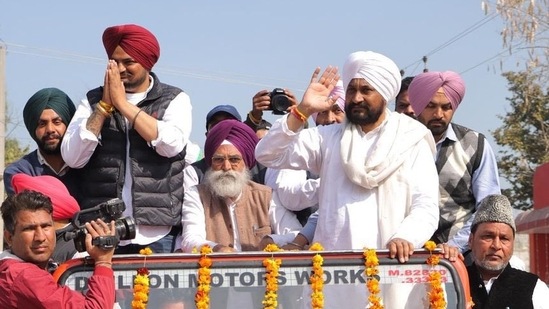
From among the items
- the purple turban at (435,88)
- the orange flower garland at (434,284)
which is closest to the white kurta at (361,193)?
the orange flower garland at (434,284)

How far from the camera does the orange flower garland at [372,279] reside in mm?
5598

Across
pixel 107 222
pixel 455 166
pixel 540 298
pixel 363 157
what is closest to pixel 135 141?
pixel 107 222

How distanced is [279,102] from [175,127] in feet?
4.58

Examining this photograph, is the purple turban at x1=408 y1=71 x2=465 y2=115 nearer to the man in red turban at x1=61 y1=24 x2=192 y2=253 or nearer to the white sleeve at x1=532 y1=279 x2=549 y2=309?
the man in red turban at x1=61 y1=24 x2=192 y2=253

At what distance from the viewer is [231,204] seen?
728 cm

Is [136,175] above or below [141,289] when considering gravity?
above

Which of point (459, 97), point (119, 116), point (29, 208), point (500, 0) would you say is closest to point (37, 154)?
point (119, 116)

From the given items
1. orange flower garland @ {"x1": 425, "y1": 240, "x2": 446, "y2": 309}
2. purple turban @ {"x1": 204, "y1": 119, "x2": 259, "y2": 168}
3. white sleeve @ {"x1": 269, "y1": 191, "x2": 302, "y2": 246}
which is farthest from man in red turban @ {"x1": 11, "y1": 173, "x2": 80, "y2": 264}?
orange flower garland @ {"x1": 425, "y1": 240, "x2": 446, "y2": 309}

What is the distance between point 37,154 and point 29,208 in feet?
5.54

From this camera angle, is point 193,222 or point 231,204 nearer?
point 193,222

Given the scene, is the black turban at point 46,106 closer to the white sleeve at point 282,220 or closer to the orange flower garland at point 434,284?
the white sleeve at point 282,220

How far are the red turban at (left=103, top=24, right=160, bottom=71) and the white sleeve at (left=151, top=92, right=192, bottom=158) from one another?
0.31 metres

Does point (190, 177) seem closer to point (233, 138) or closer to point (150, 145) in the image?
point (233, 138)

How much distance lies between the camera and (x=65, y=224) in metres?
6.46
